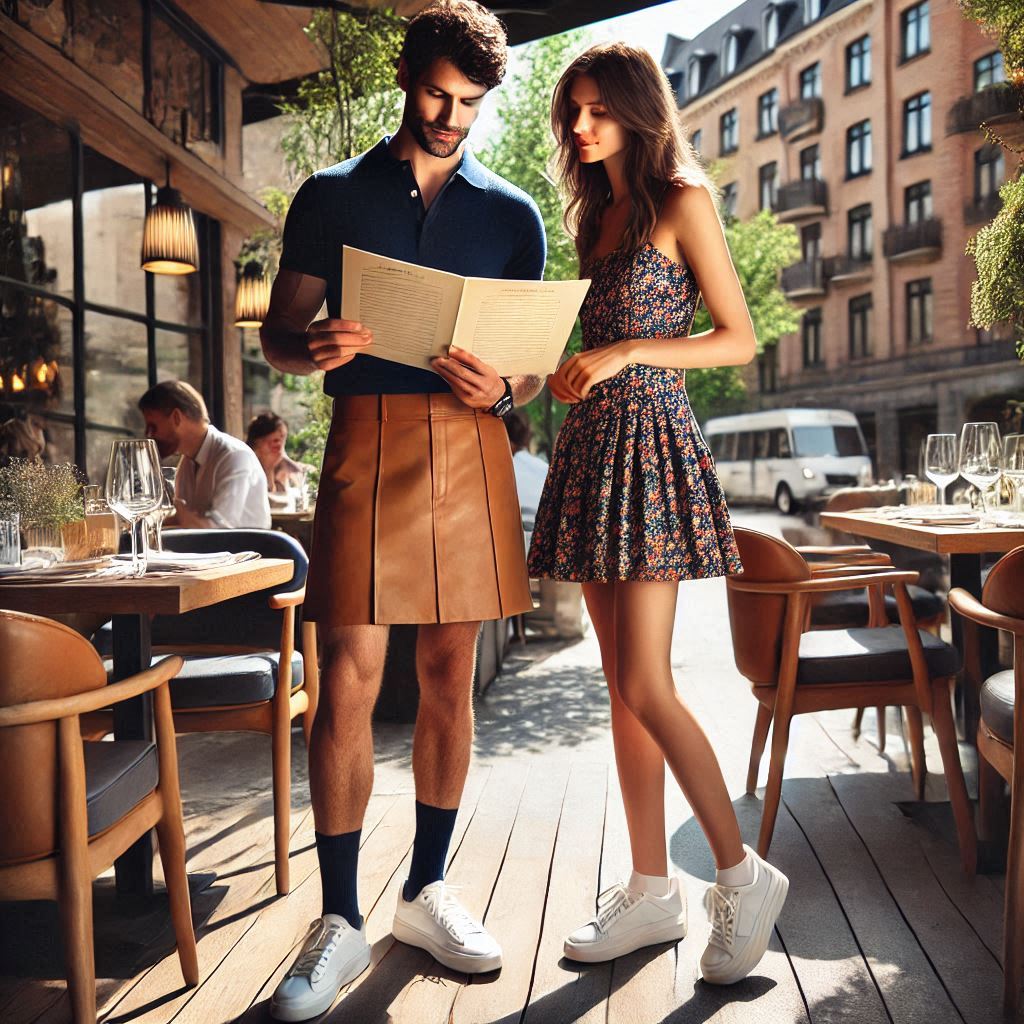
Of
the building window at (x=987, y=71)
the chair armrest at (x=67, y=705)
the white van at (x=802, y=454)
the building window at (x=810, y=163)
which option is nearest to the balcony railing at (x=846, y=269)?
the building window at (x=810, y=163)

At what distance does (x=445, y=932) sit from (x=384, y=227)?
1.45m

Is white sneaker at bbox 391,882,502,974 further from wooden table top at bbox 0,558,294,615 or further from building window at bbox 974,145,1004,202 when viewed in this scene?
building window at bbox 974,145,1004,202

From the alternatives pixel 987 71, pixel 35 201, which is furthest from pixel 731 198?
pixel 35 201

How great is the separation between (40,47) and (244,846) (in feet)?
14.4

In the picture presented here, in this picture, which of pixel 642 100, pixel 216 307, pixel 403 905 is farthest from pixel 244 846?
pixel 216 307

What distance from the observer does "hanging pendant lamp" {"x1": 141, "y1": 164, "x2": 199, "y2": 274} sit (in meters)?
6.08

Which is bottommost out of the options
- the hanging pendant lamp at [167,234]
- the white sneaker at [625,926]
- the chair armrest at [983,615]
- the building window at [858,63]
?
the white sneaker at [625,926]

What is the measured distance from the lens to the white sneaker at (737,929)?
6.70 ft

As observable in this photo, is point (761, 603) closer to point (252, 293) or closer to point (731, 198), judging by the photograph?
point (252, 293)

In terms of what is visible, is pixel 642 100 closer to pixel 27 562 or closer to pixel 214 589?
pixel 214 589

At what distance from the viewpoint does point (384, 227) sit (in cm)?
209

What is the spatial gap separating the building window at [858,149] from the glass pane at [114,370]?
20.5m

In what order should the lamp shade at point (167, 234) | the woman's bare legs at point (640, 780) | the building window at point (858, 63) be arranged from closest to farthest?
the woman's bare legs at point (640, 780) → the lamp shade at point (167, 234) → the building window at point (858, 63)

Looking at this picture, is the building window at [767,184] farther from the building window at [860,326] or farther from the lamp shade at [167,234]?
the lamp shade at [167,234]
